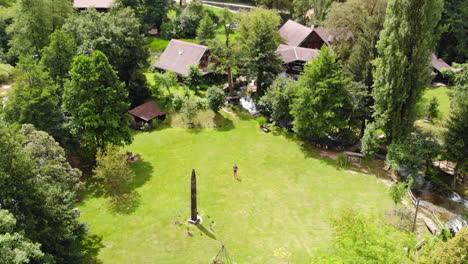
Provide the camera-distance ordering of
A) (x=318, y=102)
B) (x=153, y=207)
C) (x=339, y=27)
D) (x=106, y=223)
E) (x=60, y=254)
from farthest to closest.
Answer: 1. (x=339, y=27)
2. (x=318, y=102)
3. (x=153, y=207)
4. (x=106, y=223)
5. (x=60, y=254)

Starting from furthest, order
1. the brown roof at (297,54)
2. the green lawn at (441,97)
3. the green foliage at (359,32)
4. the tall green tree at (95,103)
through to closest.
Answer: the brown roof at (297,54)
the green lawn at (441,97)
the green foliage at (359,32)
the tall green tree at (95,103)

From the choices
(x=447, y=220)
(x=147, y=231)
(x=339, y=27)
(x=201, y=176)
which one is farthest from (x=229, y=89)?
(x=447, y=220)

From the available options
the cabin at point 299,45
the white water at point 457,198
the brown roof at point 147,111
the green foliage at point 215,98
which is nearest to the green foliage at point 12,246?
the brown roof at point 147,111

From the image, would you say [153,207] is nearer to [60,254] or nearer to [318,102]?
[60,254]

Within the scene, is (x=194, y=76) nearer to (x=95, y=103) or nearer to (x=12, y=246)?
(x=95, y=103)

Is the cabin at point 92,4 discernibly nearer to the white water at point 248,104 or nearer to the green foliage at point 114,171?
the white water at point 248,104

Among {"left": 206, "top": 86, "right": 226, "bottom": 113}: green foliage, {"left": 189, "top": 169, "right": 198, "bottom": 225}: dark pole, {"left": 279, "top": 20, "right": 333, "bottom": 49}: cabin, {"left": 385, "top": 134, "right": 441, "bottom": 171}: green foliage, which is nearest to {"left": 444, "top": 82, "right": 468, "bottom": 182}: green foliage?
{"left": 385, "top": 134, "right": 441, "bottom": 171}: green foliage

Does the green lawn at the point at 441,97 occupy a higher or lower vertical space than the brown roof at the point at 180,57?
lower
